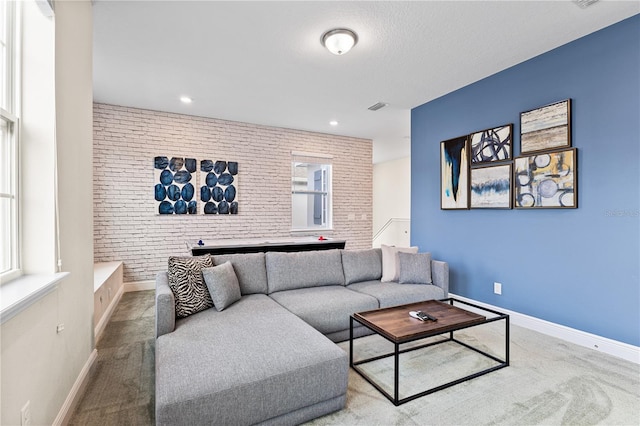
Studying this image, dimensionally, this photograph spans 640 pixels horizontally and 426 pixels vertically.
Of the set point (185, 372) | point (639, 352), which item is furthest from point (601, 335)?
point (185, 372)

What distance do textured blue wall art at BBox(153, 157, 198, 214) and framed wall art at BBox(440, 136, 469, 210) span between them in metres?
3.94

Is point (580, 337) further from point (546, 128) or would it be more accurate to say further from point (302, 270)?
point (302, 270)

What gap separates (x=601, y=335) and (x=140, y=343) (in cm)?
412

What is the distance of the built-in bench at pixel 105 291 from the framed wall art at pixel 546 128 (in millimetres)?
4454

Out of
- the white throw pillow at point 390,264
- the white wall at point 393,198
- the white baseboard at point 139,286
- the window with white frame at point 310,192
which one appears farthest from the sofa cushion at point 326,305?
the white wall at point 393,198

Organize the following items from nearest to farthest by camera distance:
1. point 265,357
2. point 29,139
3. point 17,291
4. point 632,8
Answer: point 17,291 < point 29,139 < point 265,357 < point 632,8

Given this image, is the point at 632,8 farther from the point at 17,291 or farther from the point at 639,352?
the point at 17,291

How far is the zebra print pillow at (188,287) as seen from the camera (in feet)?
7.98

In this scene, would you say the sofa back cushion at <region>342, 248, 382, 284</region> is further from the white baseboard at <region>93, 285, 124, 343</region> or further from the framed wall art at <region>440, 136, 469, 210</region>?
the white baseboard at <region>93, 285, 124, 343</region>

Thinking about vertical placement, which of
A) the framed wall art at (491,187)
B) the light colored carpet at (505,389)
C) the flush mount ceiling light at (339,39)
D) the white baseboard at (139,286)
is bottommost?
the light colored carpet at (505,389)

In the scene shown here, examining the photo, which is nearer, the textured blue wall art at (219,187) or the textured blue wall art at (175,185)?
the textured blue wall art at (175,185)

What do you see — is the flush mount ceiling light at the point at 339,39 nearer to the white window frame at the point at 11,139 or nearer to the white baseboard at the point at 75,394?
the white window frame at the point at 11,139

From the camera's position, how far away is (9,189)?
1.51m

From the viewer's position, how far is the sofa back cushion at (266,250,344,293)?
3.16 m
